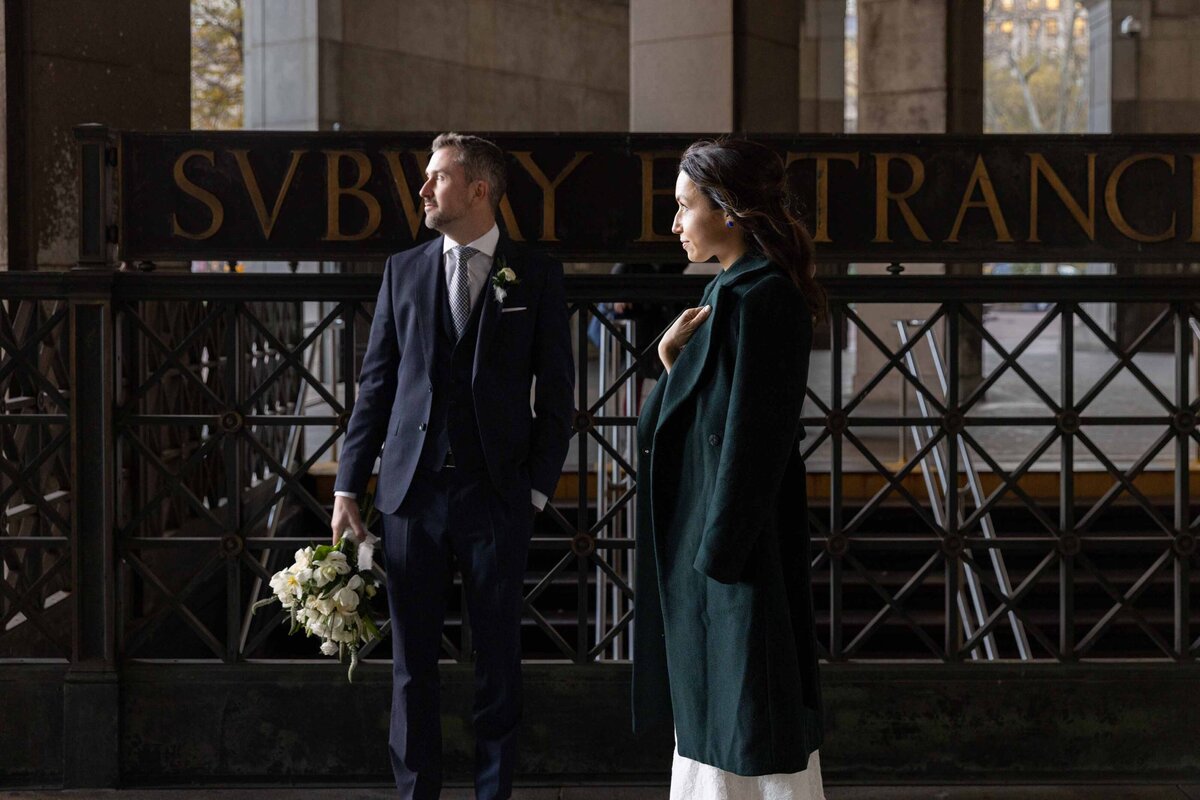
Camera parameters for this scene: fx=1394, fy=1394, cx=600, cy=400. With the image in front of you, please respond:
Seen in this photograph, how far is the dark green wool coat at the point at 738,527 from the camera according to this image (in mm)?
3369

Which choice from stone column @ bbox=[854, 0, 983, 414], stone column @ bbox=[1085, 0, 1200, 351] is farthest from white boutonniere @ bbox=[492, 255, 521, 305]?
stone column @ bbox=[1085, 0, 1200, 351]

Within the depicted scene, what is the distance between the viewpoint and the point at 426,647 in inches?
173

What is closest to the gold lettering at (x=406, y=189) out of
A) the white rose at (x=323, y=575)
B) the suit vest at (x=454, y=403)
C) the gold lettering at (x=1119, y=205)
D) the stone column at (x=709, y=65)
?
the suit vest at (x=454, y=403)

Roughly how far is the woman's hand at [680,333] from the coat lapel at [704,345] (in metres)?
0.02

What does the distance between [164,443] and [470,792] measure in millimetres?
3384

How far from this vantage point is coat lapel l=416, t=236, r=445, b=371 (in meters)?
4.32

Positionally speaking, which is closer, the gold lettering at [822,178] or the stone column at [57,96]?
the gold lettering at [822,178]

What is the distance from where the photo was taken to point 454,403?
169 inches

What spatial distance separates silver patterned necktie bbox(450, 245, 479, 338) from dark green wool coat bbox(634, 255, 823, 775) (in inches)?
36.5

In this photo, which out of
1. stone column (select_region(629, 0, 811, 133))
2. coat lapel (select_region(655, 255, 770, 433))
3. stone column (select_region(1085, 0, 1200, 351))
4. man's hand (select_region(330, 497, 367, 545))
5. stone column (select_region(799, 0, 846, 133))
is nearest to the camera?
coat lapel (select_region(655, 255, 770, 433))

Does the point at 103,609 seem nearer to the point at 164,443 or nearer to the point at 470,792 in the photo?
Result: the point at 470,792

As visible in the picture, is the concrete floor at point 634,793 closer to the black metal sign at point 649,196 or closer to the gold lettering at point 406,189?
the black metal sign at point 649,196

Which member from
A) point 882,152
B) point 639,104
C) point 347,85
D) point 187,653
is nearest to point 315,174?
point 882,152

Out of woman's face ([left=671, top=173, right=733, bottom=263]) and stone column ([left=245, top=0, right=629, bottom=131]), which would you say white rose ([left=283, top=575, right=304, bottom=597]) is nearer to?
woman's face ([left=671, top=173, right=733, bottom=263])
